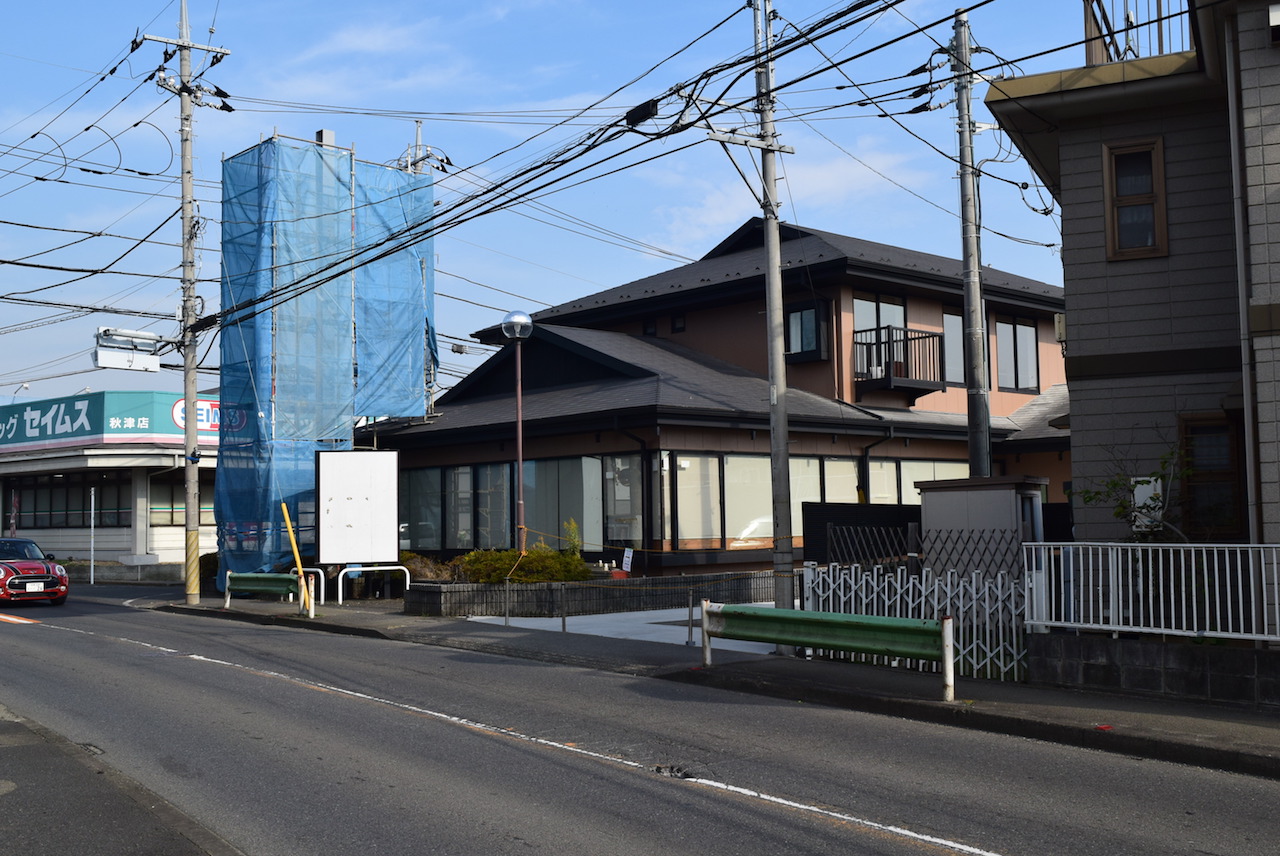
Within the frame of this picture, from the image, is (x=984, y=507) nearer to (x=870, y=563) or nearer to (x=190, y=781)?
(x=870, y=563)

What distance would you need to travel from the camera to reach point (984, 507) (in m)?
14.9

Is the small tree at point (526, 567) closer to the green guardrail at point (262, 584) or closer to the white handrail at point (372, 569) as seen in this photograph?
the white handrail at point (372, 569)

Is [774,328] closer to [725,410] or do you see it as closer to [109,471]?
[725,410]

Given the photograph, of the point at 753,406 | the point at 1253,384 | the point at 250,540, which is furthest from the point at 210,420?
the point at 1253,384

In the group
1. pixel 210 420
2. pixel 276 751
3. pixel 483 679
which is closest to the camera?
pixel 276 751

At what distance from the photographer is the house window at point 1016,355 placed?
105 ft

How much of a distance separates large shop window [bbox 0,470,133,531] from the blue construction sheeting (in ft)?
50.9

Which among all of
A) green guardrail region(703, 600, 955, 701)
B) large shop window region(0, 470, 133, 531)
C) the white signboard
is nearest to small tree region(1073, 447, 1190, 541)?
green guardrail region(703, 600, 955, 701)

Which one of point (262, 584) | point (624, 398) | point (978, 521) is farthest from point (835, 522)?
point (262, 584)

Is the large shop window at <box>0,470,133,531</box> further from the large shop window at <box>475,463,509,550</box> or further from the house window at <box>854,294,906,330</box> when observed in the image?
the house window at <box>854,294,906,330</box>

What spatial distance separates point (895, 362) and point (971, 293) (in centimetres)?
1016

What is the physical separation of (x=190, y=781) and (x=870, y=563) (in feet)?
35.2

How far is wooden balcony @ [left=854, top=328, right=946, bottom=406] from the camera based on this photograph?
28047 millimetres

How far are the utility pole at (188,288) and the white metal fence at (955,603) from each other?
16112 millimetres
